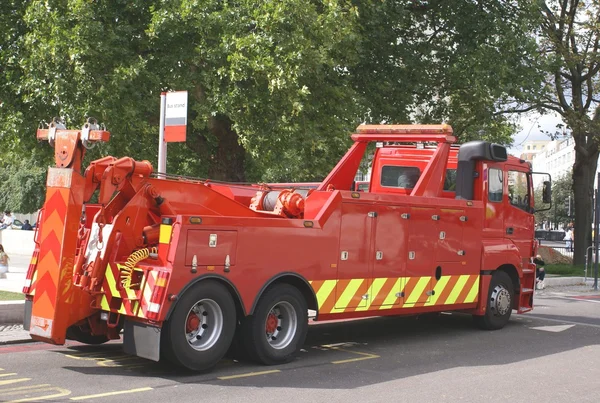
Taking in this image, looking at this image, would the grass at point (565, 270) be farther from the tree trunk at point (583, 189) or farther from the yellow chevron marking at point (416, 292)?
the yellow chevron marking at point (416, 292)

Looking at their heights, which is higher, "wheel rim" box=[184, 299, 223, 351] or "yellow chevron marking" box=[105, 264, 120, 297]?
"yellow chevron marking" box=[105, 264, 120, 297]

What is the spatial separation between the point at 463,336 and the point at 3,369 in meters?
6.85

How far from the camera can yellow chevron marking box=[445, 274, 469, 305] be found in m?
11.5

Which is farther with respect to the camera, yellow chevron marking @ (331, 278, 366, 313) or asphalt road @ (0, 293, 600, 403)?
yellow chevron marking @ (331, 278, 366, 313)

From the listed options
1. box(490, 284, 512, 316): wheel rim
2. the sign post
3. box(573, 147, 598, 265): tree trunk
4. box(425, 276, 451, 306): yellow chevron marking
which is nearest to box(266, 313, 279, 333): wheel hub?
box(425, 276, 451, 306): yellow chevron marking

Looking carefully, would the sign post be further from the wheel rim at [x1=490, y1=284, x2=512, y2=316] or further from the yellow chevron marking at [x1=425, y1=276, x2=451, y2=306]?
the wheel rim at [x1=490, y1=284, x2=512, y2=316]

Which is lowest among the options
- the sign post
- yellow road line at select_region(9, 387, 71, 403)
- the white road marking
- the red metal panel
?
yellow road line at select_region(9, 387, 71, 403)

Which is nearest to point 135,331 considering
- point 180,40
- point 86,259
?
point 86,259

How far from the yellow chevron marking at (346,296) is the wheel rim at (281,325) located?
0.71 m

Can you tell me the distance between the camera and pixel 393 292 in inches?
411

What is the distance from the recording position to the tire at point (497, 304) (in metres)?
12.4

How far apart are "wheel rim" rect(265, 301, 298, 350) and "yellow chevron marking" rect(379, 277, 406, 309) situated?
1683 mm

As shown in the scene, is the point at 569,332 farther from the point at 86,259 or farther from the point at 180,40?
the point at 180,40

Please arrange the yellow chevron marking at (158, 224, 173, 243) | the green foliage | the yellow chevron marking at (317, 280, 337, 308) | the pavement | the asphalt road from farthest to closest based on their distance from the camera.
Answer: the green foliage < the pavement < the yellow chevron marking at (317, 280, 337, 308) < the yellow chevron marking at (158, 224, 173, 243) < the asphalt road
